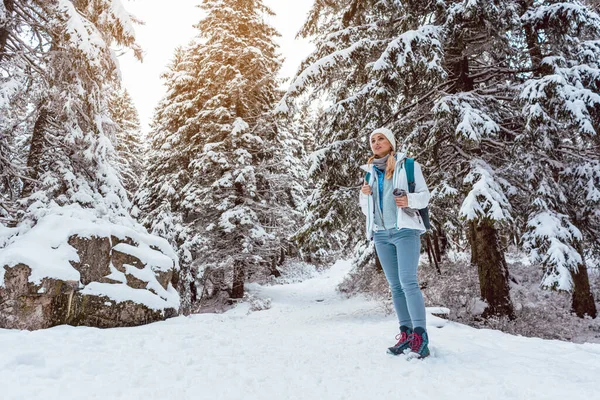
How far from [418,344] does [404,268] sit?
0.72 m

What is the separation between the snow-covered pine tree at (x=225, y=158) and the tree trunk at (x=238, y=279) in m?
0.04

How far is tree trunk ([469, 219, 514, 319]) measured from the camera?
6527 millimetres

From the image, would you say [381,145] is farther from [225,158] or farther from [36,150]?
[225,158]

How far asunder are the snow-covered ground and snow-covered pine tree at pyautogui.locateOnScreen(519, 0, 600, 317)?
2.54 metres

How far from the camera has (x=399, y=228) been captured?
11.0ft

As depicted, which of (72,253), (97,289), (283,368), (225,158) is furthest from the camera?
(225,158)


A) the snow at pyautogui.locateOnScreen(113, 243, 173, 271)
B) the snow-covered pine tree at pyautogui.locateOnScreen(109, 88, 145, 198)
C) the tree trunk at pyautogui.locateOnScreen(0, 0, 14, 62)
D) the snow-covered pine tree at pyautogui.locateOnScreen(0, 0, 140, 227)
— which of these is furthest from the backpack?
the snow-covered pine tree at pyautogui.locateOnScreen(109, 88, 145, 198)

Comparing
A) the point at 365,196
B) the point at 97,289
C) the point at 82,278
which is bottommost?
the point at 97,289

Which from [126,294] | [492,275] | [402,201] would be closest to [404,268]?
[402,201]

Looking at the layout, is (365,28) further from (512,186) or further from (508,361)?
(508,361)

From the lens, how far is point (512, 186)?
6.35m

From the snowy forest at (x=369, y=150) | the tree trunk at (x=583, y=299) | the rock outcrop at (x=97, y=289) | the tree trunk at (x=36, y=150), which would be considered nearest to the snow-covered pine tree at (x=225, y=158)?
the snowy forest at (x=369, y=150)

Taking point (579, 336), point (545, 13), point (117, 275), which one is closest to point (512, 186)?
point (545, 13)

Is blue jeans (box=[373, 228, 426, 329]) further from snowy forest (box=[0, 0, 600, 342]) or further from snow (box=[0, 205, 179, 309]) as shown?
snow (box=[0, 205, 179, 309])
